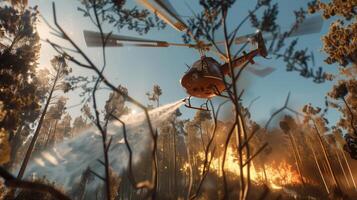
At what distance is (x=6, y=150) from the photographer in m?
11.0

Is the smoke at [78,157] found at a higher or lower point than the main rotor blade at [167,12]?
higher

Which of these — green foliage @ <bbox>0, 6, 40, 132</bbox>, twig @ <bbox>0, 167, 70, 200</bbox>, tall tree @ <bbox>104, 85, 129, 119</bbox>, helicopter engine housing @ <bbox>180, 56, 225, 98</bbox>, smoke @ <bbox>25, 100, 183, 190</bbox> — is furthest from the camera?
smoke @ <bbox>25, 100, 183, 190</bbox>

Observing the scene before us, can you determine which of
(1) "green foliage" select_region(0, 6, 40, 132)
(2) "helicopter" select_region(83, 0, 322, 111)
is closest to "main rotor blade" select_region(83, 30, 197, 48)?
(2) "helicopter" select_region(83, 0, 322, 111)

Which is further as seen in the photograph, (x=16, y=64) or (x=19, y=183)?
(x=16, y=64)

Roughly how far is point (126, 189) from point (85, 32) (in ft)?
128

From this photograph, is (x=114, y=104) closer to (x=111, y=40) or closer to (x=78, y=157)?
(x=111, y=40)

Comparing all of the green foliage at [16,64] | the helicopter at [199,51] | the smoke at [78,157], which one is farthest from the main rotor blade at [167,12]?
the smoke at [78,157]

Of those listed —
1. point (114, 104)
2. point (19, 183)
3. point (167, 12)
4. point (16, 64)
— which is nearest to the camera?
point (19, 183)

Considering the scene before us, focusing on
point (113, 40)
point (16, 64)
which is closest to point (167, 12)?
point (113, 40)

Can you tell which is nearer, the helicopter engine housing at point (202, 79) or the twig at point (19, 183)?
the twig at point (19, 183)

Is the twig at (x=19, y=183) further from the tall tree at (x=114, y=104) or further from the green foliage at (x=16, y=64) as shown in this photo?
the green foliage at (x=16, y=64)

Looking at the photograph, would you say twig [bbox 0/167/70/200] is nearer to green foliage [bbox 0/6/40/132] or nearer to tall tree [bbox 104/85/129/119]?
tall tree [bbox 104/85/129/119]

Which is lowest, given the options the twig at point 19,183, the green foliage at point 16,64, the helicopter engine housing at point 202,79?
the twig at point 19,183

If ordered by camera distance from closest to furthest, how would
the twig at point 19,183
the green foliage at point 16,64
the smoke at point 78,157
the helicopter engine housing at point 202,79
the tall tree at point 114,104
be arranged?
the twig at point 19,183, the tall tree at point 114,104, the helicopter engine housing at point 202,79, the green foliage at point 16,64, the smoke at point 78,157
